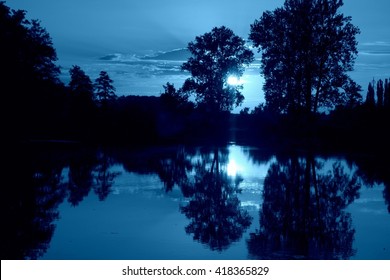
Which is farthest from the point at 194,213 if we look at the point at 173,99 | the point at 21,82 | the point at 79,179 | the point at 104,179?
the point at 173,99

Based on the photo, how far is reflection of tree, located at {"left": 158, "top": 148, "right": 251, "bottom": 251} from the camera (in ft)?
33.1

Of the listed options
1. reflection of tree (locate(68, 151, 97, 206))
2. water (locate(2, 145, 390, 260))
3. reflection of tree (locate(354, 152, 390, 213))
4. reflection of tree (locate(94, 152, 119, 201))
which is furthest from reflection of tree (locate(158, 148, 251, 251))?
reflection of tree (locate(354, 152, 390, 213))

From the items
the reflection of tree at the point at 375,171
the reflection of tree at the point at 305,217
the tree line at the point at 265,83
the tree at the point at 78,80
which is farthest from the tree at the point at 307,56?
the tree at the point at 78,80

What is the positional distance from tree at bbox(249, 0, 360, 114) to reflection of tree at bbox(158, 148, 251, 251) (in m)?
20.1

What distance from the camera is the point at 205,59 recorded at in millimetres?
65250

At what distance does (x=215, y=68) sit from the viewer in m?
65.7

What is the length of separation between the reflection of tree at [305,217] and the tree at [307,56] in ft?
73.1

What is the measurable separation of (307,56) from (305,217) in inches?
1283

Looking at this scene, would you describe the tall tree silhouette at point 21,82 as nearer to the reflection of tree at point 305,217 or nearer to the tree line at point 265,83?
the tree line at point 265,83

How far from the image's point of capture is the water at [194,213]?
28.9 feet

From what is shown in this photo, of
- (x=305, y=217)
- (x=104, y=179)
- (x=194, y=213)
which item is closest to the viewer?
(x=305, y=217)

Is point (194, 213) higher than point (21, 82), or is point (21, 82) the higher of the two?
point (21, 82)

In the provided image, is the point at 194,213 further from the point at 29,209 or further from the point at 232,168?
the point at 232,168

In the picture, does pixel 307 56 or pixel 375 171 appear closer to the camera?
pixel 375 171
